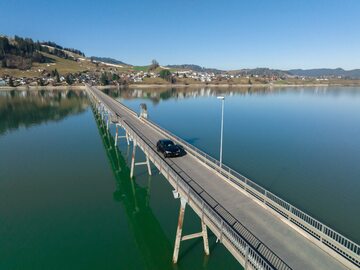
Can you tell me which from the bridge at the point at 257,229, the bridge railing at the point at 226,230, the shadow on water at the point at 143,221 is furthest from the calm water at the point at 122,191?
the bridge railing at the point at 226,230

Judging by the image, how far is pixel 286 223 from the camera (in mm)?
16312

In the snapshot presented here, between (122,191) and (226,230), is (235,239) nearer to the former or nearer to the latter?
(226,230)

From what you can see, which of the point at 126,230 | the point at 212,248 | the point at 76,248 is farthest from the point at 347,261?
the point at 76,248

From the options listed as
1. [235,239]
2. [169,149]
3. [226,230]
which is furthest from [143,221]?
[235,239]

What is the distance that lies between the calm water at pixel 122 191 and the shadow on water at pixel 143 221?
0.11 m

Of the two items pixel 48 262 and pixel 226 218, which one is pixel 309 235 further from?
pixel 48 262

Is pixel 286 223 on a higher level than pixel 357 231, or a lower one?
higher

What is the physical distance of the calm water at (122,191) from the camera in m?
21.8

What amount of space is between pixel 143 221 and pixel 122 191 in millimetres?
8033

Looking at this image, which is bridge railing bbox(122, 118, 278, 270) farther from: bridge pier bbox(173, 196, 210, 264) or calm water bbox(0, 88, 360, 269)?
calm water bbox(0, 88, 360, 269)

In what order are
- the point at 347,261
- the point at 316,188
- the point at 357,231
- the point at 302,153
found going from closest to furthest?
the point at 347,261 < the point at 357,231 < the point at 316,188 < the point at 302,153

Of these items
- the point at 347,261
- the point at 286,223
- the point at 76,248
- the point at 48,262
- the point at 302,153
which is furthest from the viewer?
the point at 302,153

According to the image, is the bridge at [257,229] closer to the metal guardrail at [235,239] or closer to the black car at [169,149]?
the metal guardrail at [235,239]

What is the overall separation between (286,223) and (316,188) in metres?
21.3
